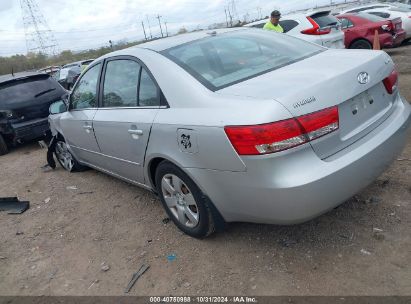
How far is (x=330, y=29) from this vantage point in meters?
9.23

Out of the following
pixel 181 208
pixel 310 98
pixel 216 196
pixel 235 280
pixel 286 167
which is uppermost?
pixel 310 98

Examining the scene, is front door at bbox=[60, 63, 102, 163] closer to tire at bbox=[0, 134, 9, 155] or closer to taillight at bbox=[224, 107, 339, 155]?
taillight at bbox=[224, 107, 339, 155]

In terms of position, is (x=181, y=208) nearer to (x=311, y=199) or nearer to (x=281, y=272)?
(x=281, y=272)

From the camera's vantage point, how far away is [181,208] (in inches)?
133

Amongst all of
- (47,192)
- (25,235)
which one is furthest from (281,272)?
(47,192)

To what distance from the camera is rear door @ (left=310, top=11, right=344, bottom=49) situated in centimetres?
905

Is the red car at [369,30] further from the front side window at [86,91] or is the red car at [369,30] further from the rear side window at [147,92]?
the rear side window at [147,92]

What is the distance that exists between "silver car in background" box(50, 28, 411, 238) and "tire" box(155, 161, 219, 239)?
0.01 m

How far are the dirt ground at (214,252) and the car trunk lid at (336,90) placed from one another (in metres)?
0.84

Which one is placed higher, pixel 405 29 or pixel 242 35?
pixel 242 35

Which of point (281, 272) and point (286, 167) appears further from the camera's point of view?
point (281, 272)

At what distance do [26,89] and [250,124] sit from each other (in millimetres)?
7262

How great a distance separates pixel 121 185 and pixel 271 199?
2968mm

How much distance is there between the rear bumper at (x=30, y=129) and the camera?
784 cm
